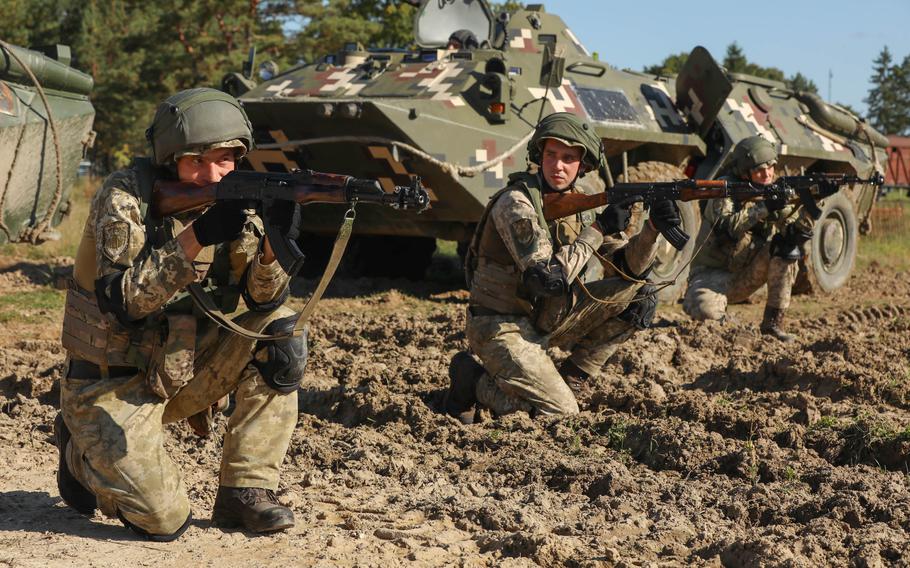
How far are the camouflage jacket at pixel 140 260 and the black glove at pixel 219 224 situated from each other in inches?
3.4

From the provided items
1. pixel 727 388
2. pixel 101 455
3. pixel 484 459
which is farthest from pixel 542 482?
pixel 727 388

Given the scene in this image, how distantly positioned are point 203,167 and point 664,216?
7.18ft

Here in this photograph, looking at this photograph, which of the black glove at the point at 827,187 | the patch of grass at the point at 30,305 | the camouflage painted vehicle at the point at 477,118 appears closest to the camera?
the black glove at the point at 827,187

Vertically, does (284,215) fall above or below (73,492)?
above

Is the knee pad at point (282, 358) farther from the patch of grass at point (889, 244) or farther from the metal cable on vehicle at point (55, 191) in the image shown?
the patch of grass at point (889, 244)

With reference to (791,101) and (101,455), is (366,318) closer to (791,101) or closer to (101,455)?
(101,455)

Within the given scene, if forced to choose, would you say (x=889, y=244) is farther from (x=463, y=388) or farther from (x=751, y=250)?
(x=463, y=388)

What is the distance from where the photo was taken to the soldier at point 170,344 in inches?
147

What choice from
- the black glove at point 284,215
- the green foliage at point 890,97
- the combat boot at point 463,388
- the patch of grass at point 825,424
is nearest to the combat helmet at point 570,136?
the combat boot at point 463,388

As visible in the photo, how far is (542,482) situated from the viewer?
4520 mm

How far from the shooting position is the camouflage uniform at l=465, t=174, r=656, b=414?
519 centimetres

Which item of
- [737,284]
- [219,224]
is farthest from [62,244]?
[219,224]

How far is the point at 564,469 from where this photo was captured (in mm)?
4547

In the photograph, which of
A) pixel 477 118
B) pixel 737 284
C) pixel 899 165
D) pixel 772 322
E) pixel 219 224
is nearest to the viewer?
pixel 219 224
